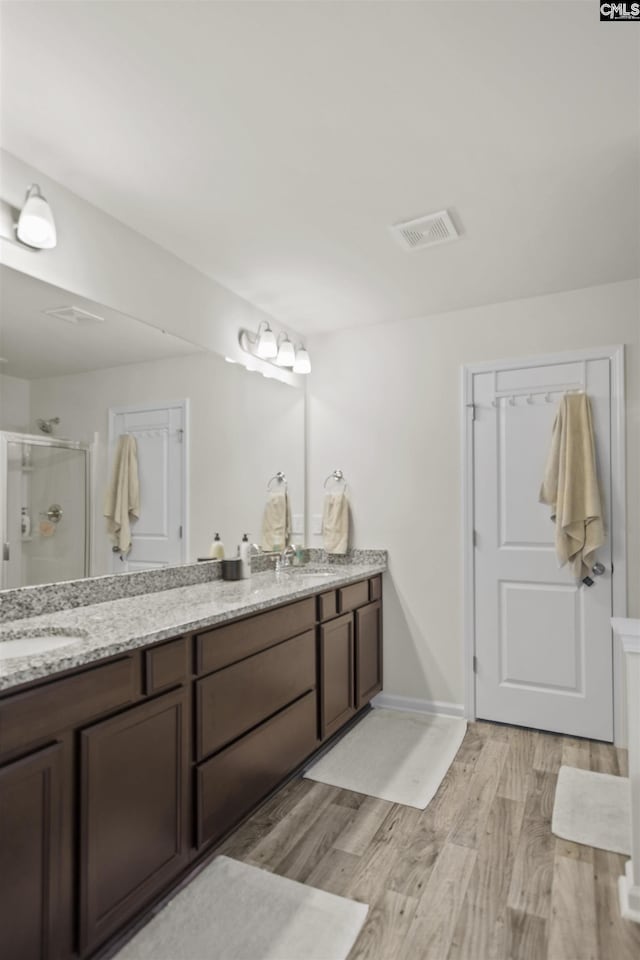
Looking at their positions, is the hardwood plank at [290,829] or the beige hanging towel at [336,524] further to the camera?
the beige hanging towel at [336,524]

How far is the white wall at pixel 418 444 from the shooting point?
3277 mm

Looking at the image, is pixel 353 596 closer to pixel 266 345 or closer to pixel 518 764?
pixel 518 764

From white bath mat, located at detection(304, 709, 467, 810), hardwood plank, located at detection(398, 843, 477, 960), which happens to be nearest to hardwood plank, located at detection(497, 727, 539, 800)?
white bath mat, located at detection(304, 709, 467, 810)

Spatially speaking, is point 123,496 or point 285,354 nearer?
point 123,496

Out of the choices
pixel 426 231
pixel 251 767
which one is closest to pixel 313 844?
pixel 251 767

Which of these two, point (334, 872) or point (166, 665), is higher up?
point (166, 665)

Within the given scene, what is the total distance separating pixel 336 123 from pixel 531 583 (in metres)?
2.49

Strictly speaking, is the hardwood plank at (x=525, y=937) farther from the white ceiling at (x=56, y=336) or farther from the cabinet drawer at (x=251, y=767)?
the white ceiling at (x=56, y=336)

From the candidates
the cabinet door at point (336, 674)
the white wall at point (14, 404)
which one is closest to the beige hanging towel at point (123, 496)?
the white wall at point (14, 404)

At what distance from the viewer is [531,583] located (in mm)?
3170

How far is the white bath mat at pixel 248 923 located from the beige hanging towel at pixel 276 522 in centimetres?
183

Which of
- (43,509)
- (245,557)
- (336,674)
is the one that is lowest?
(336,674)

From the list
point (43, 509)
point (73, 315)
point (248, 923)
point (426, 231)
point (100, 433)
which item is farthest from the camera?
point (426, 231)

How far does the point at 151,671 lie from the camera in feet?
5.44
